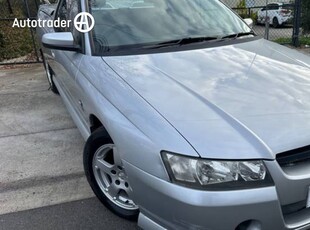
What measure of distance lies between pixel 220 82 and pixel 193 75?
206mm

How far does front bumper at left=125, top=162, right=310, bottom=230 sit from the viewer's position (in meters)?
1.77

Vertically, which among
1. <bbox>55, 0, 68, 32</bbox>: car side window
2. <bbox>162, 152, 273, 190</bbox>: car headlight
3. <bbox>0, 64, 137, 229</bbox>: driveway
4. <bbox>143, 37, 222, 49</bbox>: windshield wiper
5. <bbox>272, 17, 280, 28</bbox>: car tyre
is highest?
<bbox>55, 0, 68, 32</bbox>: car side window

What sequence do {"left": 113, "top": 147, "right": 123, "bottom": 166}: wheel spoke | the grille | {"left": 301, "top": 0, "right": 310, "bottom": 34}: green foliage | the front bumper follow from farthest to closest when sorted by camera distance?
{"left": 301, "top": 0, "right": 310, "bottom": 34}: green foliage < {"left": 113, "top": 147, "right": 123, "bottom": 166}: wheel spoke < the grille < the front bumper

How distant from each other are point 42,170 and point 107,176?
3.62 ft

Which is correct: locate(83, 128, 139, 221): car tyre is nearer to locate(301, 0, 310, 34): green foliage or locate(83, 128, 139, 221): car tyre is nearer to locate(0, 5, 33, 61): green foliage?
locate(0, 5, 33, 61): green foliage

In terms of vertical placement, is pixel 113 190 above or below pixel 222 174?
below

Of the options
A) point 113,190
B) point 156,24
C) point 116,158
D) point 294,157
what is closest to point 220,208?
point 294,157

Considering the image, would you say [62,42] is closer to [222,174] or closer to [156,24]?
[156,24]

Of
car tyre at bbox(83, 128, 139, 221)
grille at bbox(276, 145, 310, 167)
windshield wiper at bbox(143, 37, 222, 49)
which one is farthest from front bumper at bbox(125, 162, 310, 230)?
windshield wiper at bbox(143, 37, 222, 49)

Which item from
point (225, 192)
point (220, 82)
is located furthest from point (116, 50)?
point (225, 192)

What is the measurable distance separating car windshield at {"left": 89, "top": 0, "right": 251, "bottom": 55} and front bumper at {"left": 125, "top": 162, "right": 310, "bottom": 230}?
4.70 ft

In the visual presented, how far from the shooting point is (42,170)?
353cm

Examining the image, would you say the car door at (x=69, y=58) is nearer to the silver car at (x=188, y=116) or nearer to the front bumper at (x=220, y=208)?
the silver car at (x=188, y=116)

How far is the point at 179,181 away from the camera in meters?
1.86
